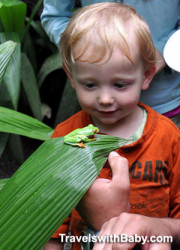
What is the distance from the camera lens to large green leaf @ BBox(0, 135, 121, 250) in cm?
60

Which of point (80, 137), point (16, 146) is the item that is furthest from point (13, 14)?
point (80, 137)

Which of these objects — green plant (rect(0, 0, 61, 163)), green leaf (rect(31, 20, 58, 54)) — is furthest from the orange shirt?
green leaf (rect(31, 20, 58, 54))

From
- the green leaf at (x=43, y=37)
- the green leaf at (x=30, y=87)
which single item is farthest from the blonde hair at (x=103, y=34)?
the green leaf at (x=43, y=37)

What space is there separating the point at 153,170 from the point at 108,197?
29 centimetres

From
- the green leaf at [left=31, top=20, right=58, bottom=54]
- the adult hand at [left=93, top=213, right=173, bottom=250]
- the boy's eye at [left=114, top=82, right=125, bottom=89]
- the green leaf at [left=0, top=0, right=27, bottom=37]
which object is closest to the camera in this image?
the adult hand at [left=93, top=213, right=173, bottom=250]

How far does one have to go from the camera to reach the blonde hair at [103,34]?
0.75m

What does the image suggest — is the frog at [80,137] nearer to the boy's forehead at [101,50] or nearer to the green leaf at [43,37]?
the boy's forehead at [101,50]

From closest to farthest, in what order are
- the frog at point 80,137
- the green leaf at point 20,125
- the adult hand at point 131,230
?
1. the adult hand at point 131,230
2. the frog at point 80,137
3. the green leaf at point 20,125

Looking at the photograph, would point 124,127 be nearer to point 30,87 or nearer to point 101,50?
point 101,50

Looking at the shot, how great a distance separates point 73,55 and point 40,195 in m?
0.35

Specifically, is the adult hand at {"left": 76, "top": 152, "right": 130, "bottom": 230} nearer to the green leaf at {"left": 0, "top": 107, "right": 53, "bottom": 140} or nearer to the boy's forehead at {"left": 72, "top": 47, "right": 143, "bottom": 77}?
the boy's forehead at {"left": 72, "top": 47, "right": 143, "bottom": 77}

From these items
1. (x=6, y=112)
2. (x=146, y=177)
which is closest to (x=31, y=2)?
(x=6, y=112)

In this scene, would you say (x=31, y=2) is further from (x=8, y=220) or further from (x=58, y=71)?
(x=8, y=220)

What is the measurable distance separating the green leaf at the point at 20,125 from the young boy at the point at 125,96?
179 mm
